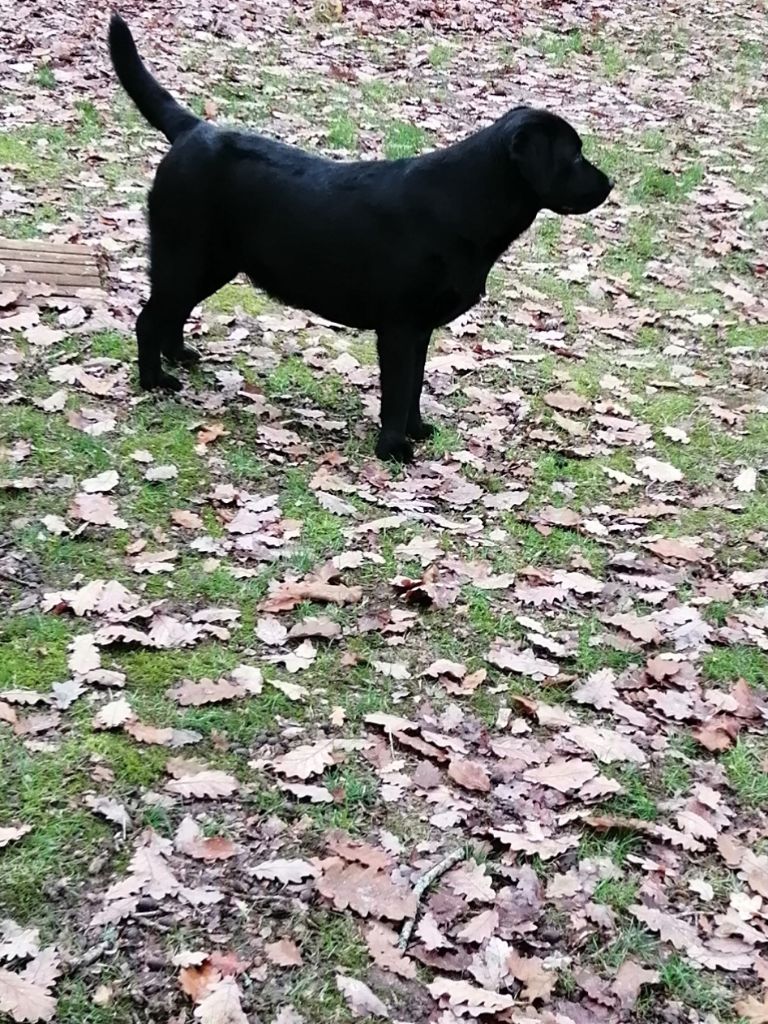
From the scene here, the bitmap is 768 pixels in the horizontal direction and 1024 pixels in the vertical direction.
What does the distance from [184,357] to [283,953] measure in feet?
12.2

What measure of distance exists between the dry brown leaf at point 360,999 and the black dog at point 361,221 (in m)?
2.91

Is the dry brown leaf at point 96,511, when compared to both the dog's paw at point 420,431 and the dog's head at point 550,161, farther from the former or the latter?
the dog's head at point 550,161

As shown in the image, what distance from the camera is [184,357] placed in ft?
19.0

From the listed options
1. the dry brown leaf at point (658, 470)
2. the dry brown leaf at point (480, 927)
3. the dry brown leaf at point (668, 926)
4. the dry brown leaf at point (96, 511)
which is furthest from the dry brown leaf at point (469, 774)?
→ the dry brown leaf at point (658, 470)

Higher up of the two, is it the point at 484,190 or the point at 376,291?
the point at 484,190

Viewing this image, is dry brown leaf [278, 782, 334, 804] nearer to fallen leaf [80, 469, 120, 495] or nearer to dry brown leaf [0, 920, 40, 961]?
dry brown leaf [0, 920, 40, 961]

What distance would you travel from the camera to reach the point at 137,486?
4.70 meters

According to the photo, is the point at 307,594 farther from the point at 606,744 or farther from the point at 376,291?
the point at 376,291

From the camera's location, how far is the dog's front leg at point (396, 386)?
508 centimetres

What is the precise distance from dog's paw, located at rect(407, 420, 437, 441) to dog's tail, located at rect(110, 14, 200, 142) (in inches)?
71.0

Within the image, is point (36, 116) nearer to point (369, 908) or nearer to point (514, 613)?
point (514, 613)

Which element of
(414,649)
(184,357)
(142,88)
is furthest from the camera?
(184,357)

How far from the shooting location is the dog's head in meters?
4.82

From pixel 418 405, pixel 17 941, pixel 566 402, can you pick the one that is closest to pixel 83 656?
pixel 17 941
